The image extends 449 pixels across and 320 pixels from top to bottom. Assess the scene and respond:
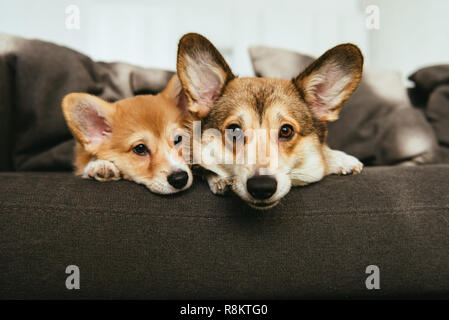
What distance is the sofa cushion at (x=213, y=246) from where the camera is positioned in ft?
2.82

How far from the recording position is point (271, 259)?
2.94 feet

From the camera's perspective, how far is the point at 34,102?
155 cm

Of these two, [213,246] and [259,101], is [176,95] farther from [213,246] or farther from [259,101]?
[213,246]

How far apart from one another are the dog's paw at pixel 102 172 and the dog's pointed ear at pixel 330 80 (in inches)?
32.0

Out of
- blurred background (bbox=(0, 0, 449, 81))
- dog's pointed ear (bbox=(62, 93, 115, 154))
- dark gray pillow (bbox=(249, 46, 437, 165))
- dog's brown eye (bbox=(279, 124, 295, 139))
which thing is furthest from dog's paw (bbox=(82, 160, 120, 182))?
blurred background (bbox=(0, 0, 449, 81))

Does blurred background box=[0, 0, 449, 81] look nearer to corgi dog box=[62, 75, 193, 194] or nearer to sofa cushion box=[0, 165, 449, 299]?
corgi dog box=[62, 75, 193, 194]

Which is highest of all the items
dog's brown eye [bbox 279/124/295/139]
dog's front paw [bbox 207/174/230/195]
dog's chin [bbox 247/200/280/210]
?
dog's brown eye [bbox 279/124/295/139]

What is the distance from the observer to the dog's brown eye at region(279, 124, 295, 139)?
1.11 meters

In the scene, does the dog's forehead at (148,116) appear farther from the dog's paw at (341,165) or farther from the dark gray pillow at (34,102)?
the dog's paw at (341,165)

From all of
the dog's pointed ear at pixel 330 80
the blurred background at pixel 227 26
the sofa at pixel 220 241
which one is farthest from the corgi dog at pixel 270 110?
the blurred background at pixel 227 26

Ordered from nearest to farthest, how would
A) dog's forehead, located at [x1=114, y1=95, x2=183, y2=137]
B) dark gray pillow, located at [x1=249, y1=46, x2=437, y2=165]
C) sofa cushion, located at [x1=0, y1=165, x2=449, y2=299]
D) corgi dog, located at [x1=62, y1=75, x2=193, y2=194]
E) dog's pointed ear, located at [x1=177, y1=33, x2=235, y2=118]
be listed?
sofa cushion, located at [x1=0, y1=165, x2=449, y2=299]
dog's pointed ear, located at [x1=177, y1=33, x2=235, y2=118]
corgi dog, located at [x1=62, y1=75, x2=193, y2=194]
dog's forehead, located at [x1=114, y1=95, x2=183, y2=137]
dark gray pillow, located at [x1=249, y1=46, x2=437, y2=165]

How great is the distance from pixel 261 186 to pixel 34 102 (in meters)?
1.33

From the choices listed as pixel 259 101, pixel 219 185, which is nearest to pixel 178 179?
pixel 219 185

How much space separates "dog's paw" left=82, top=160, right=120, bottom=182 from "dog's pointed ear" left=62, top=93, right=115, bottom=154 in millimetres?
205
